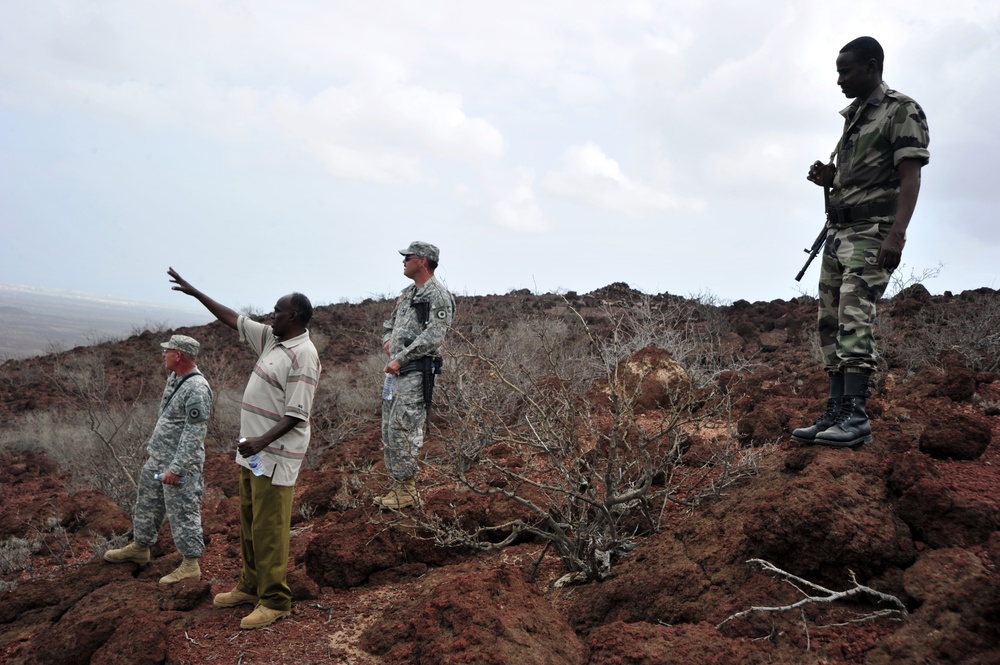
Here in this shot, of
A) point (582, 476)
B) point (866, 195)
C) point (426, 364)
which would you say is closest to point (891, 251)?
point (866, 195)

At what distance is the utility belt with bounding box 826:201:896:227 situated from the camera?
3.13 metres

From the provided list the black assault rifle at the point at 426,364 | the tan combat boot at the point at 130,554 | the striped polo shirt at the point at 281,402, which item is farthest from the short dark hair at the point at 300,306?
the tan combat boot at the point at 130,554

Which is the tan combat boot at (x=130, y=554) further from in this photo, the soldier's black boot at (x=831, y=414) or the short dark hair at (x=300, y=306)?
the soldier's black boot at (x=831, y=414)

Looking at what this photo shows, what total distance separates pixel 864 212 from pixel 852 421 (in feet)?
3.26

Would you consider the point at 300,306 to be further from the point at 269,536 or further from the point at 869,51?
the point at 869,51

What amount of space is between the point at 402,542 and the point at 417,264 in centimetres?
180

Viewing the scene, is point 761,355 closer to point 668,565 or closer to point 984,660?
point 668,565

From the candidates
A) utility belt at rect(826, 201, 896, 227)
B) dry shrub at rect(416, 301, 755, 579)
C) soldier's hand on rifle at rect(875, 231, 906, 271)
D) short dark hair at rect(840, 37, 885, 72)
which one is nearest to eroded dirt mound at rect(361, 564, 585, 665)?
dry shrub at rect(416, 301, 755, 579)

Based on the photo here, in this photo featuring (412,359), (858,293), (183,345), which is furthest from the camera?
(412,359)

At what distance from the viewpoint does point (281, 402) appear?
3336 millimetres

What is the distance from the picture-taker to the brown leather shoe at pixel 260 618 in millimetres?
3266

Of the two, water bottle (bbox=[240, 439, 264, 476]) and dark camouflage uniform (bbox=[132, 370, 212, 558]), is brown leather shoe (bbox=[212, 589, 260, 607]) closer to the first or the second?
dark camouflage uniform (bbox=[132, 370, 212, 558])

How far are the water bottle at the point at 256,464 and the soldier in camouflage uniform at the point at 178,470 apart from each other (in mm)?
823

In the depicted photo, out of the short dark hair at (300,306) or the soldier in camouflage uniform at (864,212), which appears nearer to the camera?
the soldier in camouflage uniform at (864,212)
